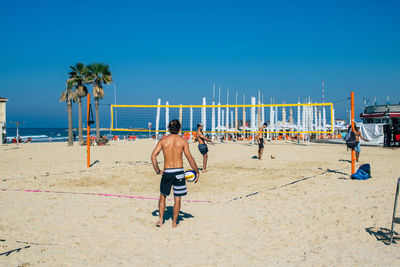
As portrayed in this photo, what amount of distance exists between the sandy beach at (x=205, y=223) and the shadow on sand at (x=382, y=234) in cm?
5

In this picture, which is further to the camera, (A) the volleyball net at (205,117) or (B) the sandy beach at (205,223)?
(A) the volleyball net at (205,117)

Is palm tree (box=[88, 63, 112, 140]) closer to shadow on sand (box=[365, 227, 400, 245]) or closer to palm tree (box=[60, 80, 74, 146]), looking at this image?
palm tree (box=[60, 80, 74, 146])

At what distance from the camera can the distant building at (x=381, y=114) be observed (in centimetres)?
2920

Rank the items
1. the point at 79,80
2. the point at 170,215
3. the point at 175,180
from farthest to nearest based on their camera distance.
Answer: the point at 79,80 → the point at 170,215 → the point at 175,180

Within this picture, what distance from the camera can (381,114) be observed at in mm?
29828

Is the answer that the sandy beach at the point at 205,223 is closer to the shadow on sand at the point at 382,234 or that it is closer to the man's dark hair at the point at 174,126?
the shadow on sand at the point at 382,234

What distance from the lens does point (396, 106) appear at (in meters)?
30.1

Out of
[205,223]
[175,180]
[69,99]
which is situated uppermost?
[69,99]

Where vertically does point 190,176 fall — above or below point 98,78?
below

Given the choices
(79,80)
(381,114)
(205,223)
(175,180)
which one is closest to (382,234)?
(205,223)

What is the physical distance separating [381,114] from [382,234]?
96.6ft

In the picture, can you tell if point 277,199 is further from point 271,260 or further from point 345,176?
point 345,176

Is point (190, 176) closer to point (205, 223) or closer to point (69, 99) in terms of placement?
point (205, 223)

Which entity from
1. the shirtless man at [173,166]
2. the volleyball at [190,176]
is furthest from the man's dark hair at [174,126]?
the volleyball at [190,176]
